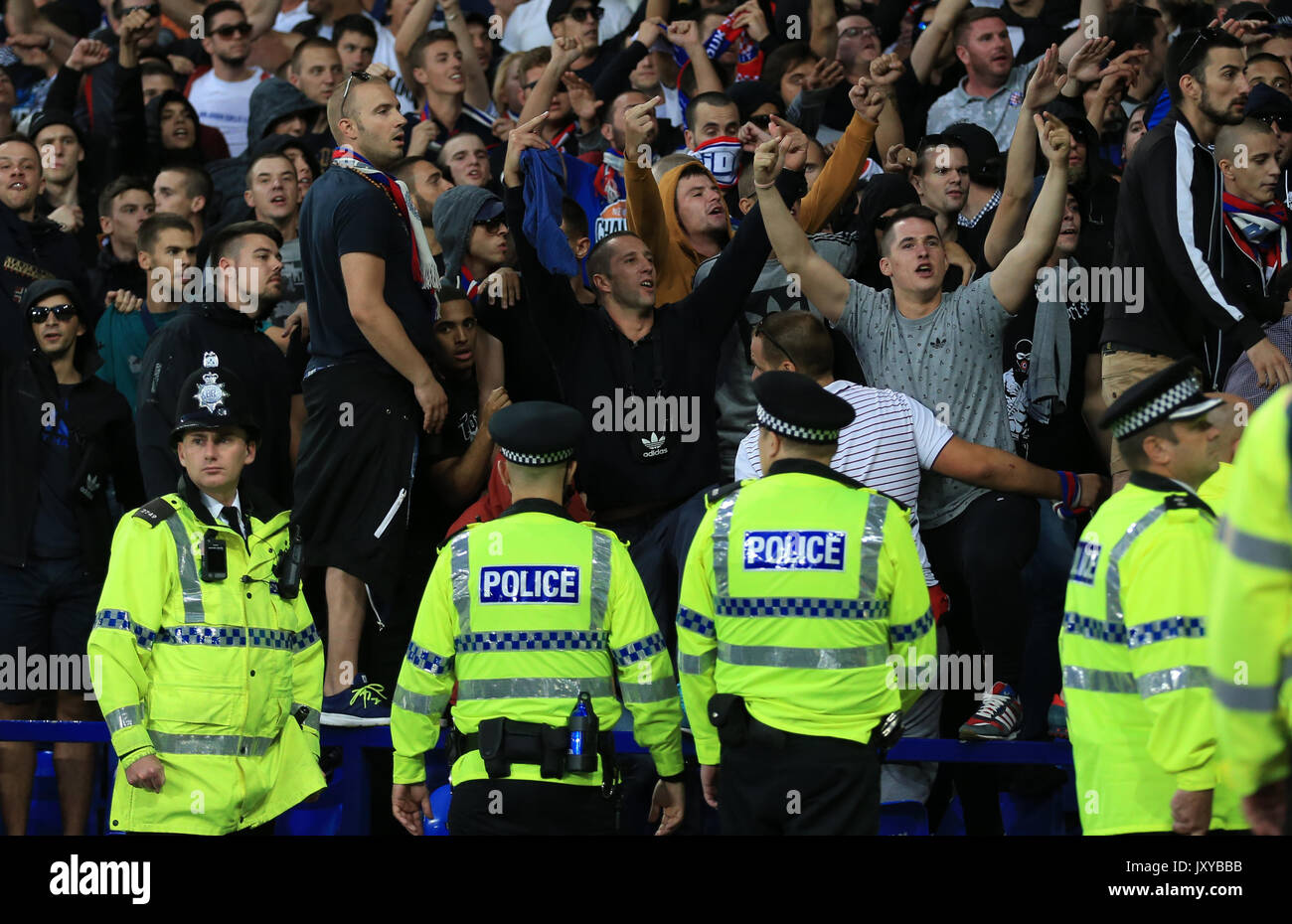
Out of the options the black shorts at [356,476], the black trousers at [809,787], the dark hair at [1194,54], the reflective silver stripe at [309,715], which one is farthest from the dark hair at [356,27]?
the black trousers at [809,787]

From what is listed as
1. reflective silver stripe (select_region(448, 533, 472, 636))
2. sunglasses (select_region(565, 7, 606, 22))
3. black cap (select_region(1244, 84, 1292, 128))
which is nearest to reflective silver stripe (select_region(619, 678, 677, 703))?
reflective silver stripe (select_region(448, 533, 472, 636))

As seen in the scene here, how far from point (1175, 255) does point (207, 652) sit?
157 inches

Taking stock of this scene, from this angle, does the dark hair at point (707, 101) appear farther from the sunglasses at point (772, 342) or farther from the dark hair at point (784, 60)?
the sunglasses at point (772, 342)

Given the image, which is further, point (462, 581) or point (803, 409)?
point (462, 581)

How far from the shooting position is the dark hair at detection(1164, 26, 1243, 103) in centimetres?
687

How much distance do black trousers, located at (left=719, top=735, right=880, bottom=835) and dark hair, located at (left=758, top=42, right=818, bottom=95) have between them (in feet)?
18.3

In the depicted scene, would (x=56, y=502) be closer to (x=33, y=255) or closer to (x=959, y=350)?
(x=33, y=255)

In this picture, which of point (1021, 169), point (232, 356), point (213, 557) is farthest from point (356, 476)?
point (1021, 169)

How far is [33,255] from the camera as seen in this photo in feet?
27.4

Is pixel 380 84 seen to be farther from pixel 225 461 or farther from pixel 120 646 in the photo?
pixel 120 646

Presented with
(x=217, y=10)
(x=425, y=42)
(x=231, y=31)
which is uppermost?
(x=217, y=10)

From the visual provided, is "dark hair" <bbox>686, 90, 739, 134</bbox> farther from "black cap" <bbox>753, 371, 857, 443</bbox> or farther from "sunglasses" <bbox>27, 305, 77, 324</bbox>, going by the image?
"black cap" <bbox>753, 371, 857, 443</bbox>

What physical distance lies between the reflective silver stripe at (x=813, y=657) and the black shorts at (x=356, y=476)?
205 centimetres

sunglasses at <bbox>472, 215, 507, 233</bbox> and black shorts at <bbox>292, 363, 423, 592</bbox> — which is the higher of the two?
sunglasses at <bbox>472, 215, 507, 233</bbox>
